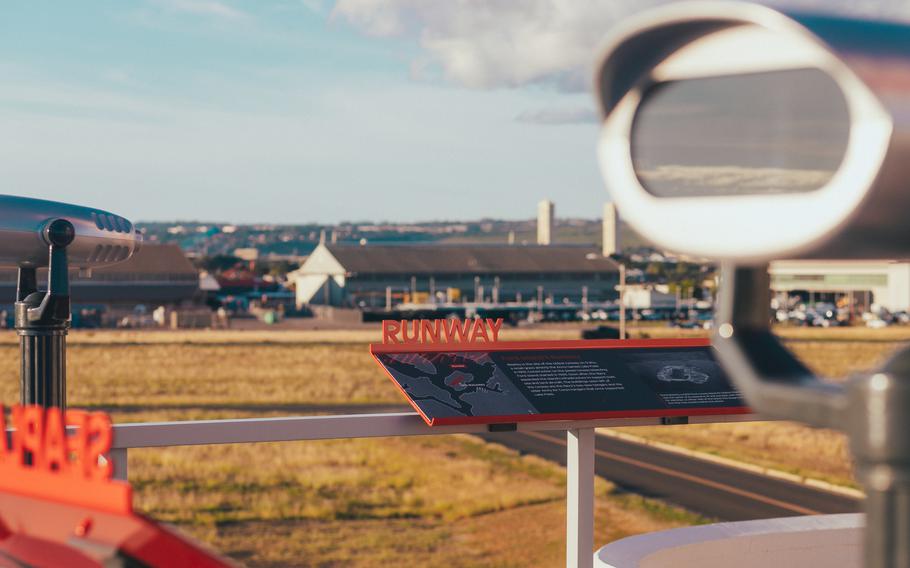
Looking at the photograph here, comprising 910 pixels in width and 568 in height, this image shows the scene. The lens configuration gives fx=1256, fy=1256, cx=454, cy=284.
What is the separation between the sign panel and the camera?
8.32 metres

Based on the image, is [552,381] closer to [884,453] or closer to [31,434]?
[31,434]

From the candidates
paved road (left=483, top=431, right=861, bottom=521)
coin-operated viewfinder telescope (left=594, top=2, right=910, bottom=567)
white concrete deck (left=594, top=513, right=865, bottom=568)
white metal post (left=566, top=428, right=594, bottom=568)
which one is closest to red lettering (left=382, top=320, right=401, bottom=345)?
white metal post (left=566, top=428, right=594, bottom=568)

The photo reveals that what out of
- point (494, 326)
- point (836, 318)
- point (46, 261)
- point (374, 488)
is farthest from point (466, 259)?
point (46, 261)

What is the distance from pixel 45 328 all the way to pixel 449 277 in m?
127

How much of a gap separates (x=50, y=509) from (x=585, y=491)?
6.28 metres

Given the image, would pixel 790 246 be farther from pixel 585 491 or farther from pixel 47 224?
pixel 585 491

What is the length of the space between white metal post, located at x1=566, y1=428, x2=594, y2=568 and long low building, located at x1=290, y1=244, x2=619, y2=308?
117815 millimetres

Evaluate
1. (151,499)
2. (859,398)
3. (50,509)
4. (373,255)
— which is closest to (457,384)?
(50,509)

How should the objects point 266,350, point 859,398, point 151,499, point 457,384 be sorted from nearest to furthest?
point 859,398 → point 457,384 → point 151,499 → point 266,350

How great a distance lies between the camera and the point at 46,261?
6.72 meters

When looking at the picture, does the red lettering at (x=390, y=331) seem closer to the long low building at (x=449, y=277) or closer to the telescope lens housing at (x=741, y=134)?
the telescope lens housing at (x=741, y=134)

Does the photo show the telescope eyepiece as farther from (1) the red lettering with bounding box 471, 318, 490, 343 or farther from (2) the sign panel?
(1) the red lettering with bounding box 471, 318, 490, 343

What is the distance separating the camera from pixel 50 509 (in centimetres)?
268

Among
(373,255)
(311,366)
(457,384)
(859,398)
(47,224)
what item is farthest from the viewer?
(373,255)
